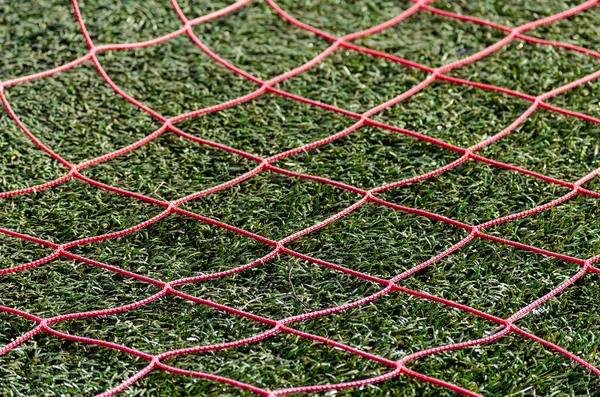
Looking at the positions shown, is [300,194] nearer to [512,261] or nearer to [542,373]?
[512,261]

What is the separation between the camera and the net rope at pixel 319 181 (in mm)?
1574

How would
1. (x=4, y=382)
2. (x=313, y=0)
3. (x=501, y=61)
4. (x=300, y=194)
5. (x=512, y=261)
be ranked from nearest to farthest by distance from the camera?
1. (x=4, y=382)
2. (x=512, y=261)
3. (x=300, y=194)
4. (x=501, y=61)
5. (x=313, y=0)

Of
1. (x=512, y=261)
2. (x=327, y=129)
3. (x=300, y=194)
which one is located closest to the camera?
(x=512, y=261)

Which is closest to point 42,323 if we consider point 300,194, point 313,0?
point 300,194

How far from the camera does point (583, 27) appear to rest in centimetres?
230

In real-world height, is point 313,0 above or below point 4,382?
above

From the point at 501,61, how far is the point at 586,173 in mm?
389

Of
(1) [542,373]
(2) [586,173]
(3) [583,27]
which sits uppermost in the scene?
(3) [583,27]

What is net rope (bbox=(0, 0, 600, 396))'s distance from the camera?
1.57 m

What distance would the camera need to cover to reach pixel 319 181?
191 centimetres

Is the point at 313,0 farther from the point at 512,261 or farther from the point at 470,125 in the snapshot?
the point at 512,261

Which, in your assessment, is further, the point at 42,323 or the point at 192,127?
the point at 192,127

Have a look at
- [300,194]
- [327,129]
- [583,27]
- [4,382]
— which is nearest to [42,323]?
[4,382]

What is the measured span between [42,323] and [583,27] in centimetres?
136
